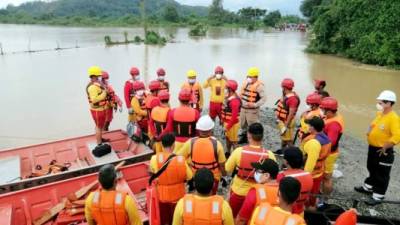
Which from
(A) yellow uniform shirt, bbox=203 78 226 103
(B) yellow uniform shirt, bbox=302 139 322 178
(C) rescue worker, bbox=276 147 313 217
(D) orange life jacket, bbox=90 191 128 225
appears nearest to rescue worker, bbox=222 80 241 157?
(A) yellow uniform shirt, bbox=203 78 226 103

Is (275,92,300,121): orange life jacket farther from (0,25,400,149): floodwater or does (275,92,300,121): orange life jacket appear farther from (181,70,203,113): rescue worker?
(0,25,400,149): floodwater

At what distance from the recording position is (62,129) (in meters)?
10.2

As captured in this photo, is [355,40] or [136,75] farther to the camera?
[355,40]

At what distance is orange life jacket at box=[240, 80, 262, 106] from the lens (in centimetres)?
596

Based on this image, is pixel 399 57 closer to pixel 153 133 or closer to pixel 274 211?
pixel 153 133

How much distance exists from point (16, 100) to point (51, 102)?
4.46 feet

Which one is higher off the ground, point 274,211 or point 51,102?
point 274,211

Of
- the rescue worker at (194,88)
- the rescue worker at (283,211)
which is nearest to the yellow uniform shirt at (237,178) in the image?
the rescue worker at (283,211)

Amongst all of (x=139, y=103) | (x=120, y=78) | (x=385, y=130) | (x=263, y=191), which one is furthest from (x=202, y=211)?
(x=120, y=78)

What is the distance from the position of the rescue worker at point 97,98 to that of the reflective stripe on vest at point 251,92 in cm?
245

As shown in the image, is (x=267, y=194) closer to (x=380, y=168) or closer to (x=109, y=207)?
(x=109, y=207)

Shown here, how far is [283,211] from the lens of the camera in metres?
2.01

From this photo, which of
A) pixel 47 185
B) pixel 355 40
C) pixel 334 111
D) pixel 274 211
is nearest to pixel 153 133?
pixel 47 185

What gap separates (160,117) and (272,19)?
237ft
